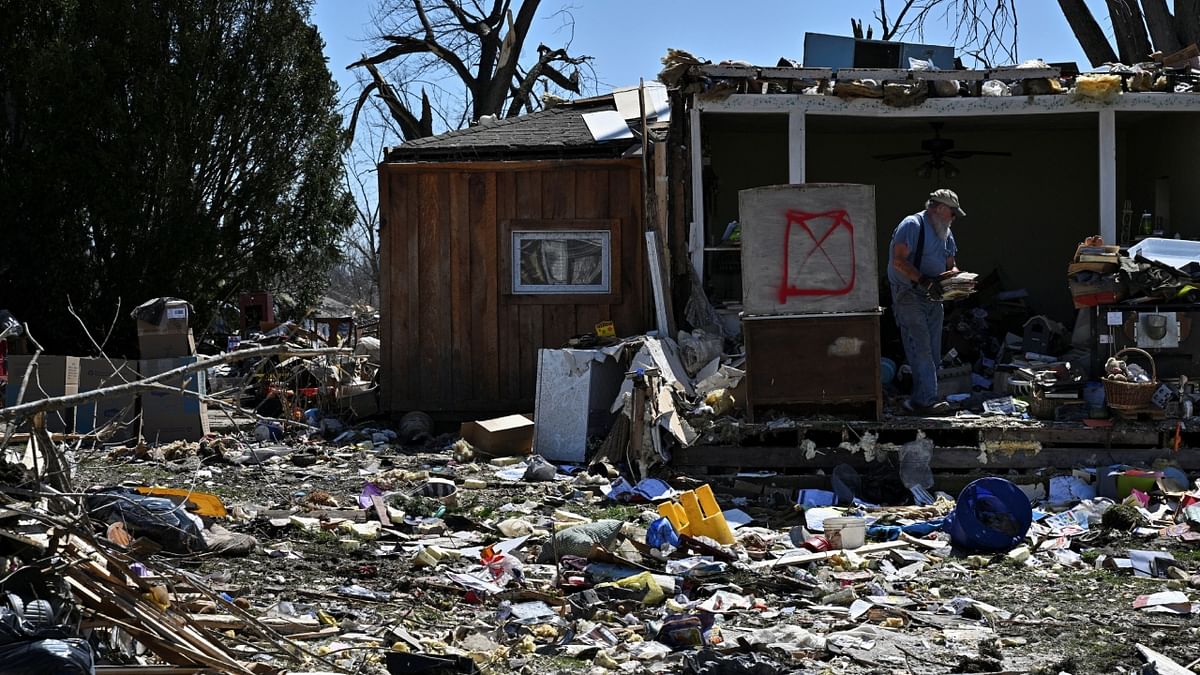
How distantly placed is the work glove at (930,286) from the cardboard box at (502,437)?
12.5ft

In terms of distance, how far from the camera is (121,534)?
6.42 metres

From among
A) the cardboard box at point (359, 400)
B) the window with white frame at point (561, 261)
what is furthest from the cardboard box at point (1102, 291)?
the cardboard box at point (359, 400)

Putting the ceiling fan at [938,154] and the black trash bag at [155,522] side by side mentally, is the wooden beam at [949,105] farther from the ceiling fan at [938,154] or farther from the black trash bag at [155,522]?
the black trash bag at [155,522]

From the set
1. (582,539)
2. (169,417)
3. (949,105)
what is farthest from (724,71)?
(169,417)

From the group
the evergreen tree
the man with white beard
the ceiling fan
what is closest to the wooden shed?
the ceiling fan

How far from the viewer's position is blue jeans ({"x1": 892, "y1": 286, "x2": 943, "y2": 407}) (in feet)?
31.8

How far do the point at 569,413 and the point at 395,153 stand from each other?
3974mm

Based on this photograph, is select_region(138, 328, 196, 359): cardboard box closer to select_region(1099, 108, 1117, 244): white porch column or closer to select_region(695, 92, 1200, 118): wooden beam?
select_region(695, 92, 1200, 118): wooden beam

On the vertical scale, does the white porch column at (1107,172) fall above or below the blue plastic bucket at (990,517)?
above

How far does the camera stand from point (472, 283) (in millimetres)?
13320

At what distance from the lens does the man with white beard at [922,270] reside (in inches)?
377

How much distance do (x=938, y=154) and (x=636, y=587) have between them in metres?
9.13

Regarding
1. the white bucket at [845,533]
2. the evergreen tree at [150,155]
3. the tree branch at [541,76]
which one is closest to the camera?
the white bucket at [845,533]

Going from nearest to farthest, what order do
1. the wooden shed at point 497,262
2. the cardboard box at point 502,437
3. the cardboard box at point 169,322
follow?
the cardboard box at point 502,437, the cardboard box at point 169,322, the wooden shed at point 497,262
